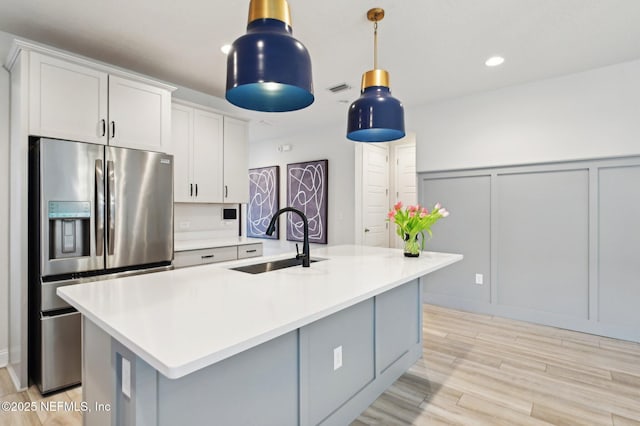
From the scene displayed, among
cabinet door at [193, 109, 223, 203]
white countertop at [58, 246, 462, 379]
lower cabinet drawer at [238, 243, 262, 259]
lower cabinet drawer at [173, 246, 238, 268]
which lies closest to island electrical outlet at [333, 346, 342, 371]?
white countertop at [58, 246, 462, 379]

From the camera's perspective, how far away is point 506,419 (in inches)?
78.5

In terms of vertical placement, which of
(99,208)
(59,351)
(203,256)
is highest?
(99,208)

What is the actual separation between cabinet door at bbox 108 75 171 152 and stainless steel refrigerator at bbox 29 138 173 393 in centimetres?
20

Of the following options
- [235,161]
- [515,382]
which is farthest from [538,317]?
[235,161]

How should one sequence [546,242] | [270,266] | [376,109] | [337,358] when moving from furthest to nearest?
[546,242] → [270,266] → [376,109] → [337,358]

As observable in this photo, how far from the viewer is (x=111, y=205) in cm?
255

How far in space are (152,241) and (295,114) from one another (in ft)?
9.14

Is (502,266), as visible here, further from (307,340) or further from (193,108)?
(193,108)

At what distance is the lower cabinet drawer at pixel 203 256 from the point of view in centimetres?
318

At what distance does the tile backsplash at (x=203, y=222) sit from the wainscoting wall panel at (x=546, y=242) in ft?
8.45

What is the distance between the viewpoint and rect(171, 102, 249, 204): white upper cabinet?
3.47 meters

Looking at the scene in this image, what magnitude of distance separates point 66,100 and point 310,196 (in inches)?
145

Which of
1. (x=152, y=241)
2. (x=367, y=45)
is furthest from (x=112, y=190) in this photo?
(x=367, y=45)

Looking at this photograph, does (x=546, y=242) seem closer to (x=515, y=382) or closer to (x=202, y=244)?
(x=515, y=382)
